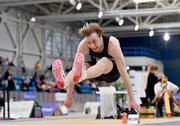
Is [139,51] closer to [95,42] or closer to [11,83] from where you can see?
[11,83]

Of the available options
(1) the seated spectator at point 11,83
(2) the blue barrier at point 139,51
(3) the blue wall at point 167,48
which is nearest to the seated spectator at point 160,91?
(1) the seated spectator at point 11,83

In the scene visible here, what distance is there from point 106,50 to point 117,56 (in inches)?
7.3

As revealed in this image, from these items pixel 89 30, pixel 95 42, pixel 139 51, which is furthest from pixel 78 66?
pixel 139 51

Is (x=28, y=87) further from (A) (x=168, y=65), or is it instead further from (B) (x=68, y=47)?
(A) (x=168, y=65)

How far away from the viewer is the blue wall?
32156 millimetres

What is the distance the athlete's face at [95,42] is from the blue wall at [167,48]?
87.3ft

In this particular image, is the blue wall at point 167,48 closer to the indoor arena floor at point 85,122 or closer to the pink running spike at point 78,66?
the indoor arena floor at point 85,122

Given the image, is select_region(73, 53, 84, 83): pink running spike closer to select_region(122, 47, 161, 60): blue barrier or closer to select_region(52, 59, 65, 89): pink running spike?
select_region(52, 59, 65, 89): pink running spike

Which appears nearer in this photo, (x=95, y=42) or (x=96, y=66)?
(x=95, y=42)

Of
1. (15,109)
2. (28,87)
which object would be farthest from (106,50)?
(28,87)

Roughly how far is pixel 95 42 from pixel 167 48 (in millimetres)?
27266

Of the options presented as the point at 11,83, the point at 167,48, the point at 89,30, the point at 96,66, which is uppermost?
the point at 167,48

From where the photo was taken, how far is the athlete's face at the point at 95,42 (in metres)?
5.98

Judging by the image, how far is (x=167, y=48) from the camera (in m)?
32.7
